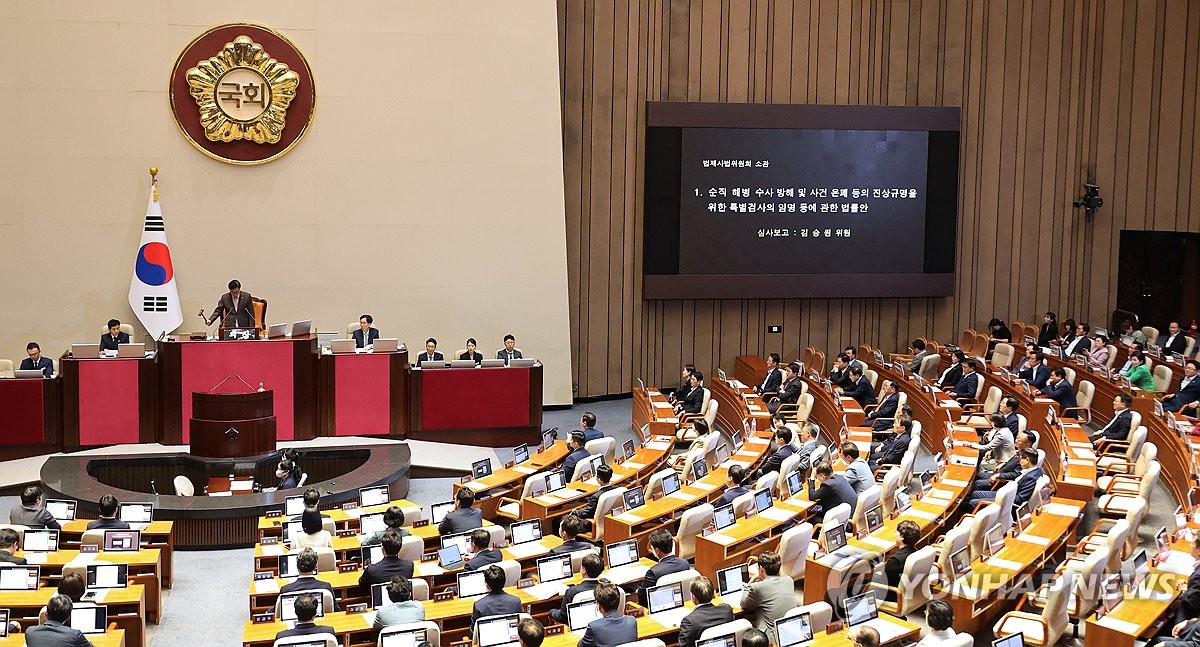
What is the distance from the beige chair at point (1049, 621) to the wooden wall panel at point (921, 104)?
34.5 feet

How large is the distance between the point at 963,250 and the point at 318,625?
13970mm

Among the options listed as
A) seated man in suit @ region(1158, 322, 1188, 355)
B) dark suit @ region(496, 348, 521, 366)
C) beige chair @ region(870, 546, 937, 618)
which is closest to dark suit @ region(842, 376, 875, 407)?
dark suit @ region(496, 348, 521, 366)

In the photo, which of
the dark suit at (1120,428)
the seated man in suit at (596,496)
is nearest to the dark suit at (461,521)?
the seated man in suit at (596,496)

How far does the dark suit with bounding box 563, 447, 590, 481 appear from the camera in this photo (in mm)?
11445

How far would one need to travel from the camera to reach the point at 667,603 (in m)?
7.61

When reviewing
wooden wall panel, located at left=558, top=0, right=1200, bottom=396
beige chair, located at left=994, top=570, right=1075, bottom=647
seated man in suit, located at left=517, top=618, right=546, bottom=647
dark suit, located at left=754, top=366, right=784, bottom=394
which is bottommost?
beige chair, located at left=994, top=570, right=1075, bottom=647

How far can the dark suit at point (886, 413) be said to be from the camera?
13633mm

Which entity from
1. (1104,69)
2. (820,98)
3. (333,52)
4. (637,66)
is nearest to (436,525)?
(333,52)

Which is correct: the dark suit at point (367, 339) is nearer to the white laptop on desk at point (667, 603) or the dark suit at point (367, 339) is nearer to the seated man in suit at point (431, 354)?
the seated man in suit at point (431, 354)

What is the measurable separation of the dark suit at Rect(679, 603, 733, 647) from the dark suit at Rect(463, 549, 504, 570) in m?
1.71

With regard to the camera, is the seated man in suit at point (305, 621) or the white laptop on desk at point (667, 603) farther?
the white laptop on desk at point (667, 603)

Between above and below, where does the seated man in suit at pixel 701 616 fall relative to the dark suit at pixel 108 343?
below

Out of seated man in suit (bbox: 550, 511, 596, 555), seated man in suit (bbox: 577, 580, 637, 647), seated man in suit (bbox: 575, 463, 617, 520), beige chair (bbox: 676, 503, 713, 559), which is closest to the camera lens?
seated man in suit (bbox: 577, 580, 637, 647)

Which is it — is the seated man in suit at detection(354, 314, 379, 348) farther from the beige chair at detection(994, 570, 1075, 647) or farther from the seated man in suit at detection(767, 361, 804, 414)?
the beige chair at detection(994, 570, 1075, 647)
